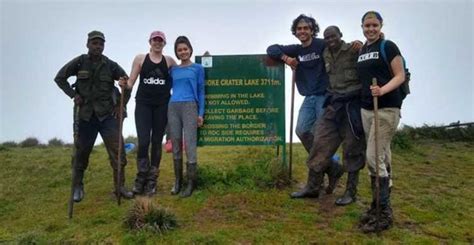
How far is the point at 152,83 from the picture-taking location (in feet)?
25.9

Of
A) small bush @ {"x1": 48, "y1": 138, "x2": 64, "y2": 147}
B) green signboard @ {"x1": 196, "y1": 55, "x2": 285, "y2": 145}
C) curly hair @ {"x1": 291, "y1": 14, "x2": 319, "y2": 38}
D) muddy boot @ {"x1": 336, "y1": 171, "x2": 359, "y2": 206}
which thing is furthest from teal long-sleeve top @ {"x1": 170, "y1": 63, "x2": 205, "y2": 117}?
small bush @ {"x1": 48, "y1": 138, "x2": 64, "y2": 147}

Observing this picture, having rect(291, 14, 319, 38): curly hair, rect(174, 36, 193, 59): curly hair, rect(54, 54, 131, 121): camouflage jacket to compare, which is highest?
rect(291, 14, 319, 38): curly hair

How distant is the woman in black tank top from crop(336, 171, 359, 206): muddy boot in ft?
9.45

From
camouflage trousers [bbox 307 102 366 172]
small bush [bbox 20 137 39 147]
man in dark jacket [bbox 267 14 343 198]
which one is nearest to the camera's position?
camouflage trousers [bbox 307 102 366 172]

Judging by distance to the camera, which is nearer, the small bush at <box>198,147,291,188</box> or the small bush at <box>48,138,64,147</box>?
the small bush at <box>198,147,291,188</box>

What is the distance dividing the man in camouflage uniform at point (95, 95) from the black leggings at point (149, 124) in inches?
14.6

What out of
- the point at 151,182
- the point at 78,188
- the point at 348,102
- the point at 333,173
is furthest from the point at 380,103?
the point at 78,188

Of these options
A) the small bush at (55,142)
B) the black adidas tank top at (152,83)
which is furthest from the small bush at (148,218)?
the small bush at (55,142)

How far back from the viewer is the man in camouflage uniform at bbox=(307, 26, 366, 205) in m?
7.25

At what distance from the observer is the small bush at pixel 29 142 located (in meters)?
19.8

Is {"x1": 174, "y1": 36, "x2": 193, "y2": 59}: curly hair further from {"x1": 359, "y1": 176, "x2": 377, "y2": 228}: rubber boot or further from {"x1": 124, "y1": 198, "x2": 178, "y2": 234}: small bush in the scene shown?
{"x1": 359, "y1": 176, "x2": 377, "y2": 228}: rubber boot

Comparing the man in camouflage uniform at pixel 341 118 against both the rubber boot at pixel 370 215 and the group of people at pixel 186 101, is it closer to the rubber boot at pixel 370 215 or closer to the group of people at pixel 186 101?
the group of people at pixel 186 101

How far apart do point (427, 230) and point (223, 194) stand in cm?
298

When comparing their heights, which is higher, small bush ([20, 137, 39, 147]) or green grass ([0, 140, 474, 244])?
small bush ([20, 137, 39, 147])
